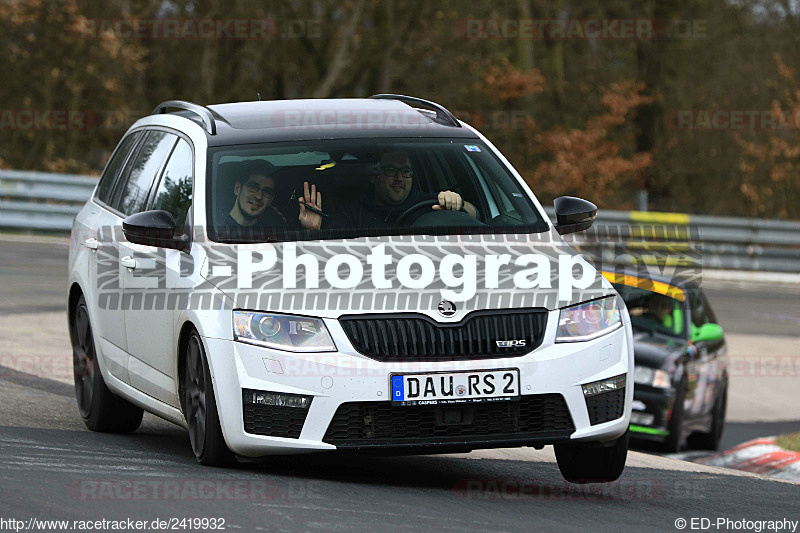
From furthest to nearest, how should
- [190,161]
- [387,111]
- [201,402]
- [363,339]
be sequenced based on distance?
[387,111]
[190,161]
[201,402]
[363,339]

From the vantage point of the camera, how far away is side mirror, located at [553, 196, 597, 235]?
305 inches

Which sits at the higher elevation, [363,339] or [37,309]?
[363,339]

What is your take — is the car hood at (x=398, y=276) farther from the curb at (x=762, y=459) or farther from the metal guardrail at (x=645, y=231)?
the metal guardrail at (x=645, y=231)

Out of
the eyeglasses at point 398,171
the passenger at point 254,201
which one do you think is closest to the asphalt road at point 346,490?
the passenger at point 254,201

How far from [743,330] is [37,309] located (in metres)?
8.97

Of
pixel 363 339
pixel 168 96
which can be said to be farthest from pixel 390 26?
pixel 363 339

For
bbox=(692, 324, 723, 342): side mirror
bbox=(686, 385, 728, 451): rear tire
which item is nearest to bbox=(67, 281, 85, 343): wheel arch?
bbox=(692, 324, 723, 342): side mirror

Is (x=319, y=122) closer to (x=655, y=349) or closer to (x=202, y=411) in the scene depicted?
(x=202, y=411)

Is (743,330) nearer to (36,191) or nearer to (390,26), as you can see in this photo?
(36,191)

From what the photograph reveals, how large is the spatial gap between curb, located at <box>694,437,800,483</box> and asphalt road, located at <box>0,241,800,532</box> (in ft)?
7.83

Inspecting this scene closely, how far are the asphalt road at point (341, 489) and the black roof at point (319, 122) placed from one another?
1.68m

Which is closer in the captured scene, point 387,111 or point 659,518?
point 659,518

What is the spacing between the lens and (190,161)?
7797 millimetres

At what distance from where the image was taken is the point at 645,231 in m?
24.7
